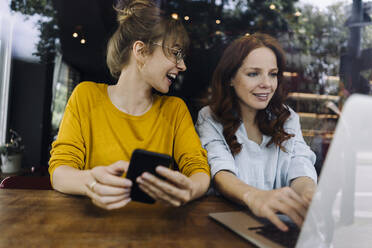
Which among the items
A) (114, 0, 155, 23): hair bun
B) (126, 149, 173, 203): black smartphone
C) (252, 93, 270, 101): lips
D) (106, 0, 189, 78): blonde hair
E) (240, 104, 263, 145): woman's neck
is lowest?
(126, 149, 173, 203): black smartphone

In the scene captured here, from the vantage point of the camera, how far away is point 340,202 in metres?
0.47

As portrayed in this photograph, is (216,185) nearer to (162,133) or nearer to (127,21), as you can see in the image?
(162,133)

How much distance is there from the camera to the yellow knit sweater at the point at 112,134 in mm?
898

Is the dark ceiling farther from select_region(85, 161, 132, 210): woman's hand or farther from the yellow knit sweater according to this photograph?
select_region(85, 161, 132, 210): woman's hand

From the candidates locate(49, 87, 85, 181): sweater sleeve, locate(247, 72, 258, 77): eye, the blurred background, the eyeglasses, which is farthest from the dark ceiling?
locate(247, 72, 258, 77): eye

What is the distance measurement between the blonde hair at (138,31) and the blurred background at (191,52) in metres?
0.06

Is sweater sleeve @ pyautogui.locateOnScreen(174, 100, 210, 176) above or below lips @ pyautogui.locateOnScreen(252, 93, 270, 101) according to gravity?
below

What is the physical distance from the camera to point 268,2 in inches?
58.8

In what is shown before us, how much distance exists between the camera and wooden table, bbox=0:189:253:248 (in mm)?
511

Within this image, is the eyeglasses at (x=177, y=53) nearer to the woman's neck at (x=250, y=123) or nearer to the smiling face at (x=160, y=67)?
the smiling face at (x=160, y=67)

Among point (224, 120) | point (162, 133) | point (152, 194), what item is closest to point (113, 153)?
point (162, 133)

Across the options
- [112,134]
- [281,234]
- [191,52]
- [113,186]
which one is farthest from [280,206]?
[191,52]

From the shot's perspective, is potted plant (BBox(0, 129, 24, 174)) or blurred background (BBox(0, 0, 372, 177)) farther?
potted plant (BBox(0, 129, 24, 174))

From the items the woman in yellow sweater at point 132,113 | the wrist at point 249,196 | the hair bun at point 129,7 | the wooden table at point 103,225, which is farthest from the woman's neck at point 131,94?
the wrist at point 249,196
